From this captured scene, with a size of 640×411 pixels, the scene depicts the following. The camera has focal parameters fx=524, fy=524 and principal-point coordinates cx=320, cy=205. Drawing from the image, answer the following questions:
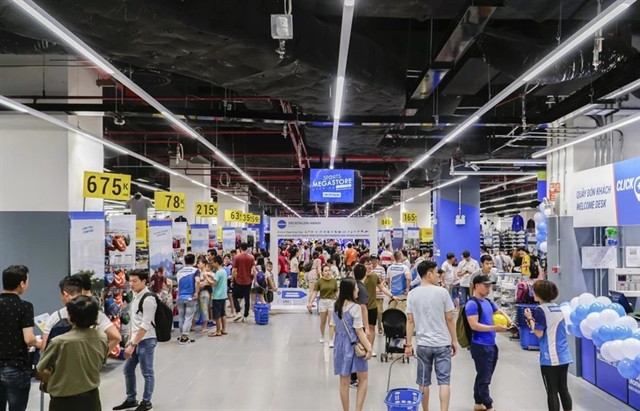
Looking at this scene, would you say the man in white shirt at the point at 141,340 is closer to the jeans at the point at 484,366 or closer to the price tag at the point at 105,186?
the price tag at the point at 105,186

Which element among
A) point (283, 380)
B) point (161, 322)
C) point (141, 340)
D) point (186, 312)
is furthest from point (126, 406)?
point (186, 312)

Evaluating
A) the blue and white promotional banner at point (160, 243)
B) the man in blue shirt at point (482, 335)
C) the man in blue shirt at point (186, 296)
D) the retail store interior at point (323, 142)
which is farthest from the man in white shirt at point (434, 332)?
the blue and white promotional banner at point (160, 243)

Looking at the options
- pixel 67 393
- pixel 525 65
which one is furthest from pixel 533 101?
pixel 67 393

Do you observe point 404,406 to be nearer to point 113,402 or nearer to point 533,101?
point 113,402

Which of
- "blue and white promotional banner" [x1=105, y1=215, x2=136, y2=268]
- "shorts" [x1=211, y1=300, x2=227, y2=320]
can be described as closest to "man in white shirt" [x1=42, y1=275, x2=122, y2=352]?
"blue and white promotional banner" [x1=105, y1=215, x2=136, y2=268]

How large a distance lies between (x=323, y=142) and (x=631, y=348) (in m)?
6.96

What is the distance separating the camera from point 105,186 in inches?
341

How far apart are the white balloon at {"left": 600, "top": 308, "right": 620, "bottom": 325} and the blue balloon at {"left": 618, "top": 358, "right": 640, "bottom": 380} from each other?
1.67ft

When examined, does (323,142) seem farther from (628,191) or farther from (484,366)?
(484,366)

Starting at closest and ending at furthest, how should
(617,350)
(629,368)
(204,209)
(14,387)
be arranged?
(14,387), (629,368), (617,350), (204,209)

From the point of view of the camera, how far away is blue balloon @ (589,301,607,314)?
6004mm

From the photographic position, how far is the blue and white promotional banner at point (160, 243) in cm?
1061

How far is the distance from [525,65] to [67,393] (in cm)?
551

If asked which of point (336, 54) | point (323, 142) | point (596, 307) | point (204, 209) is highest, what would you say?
point (336, 54)
